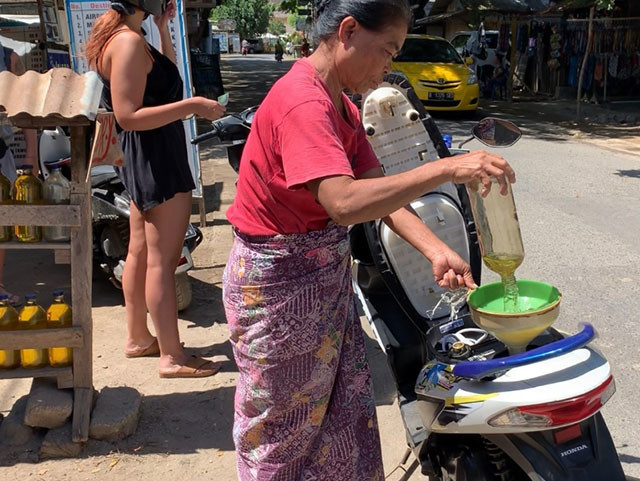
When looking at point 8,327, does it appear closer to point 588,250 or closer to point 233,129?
point 233,129

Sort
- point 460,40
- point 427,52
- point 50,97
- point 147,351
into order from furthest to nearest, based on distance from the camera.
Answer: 1. point 460,40
2. point 427,52
3. point 147,351
4. point 50,97

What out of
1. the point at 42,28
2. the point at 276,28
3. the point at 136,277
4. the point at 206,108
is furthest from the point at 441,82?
the point at 276,28

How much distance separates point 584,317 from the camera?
4609 millimetres

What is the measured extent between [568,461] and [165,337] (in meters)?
2.22

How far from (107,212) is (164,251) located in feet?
5.00

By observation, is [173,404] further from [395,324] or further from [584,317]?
[584,317]

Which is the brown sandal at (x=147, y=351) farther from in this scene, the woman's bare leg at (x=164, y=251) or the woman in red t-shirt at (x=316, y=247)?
the woman in red t-shirt at (x=316, y=247)

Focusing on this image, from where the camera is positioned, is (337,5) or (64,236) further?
(64,236)

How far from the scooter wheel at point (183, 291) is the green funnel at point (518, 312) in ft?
8.88

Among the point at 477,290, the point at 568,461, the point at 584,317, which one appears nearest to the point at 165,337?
the point at 477,290

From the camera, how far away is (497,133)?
2.42m

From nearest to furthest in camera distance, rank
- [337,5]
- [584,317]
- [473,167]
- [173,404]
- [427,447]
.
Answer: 1. [473,167]
2. [337,5]
3. [427,447]
4. [173,404]
5. [584,317]

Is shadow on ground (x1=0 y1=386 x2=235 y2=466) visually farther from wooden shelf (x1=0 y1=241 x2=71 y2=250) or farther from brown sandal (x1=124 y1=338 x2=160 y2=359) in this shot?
wooden shelf (x1=0 y1=241 x2=71 y2=250)

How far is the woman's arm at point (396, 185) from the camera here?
169 cm
